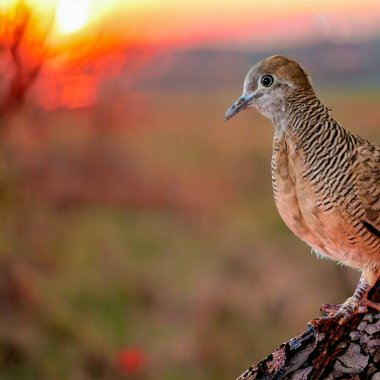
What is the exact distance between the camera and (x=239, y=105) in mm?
1527

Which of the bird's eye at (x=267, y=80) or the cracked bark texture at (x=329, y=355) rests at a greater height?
the bird's eye at (x=267, y=80)

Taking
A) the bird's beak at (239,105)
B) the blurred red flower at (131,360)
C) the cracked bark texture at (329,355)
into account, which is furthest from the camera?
the blurred red flower at (131,360)

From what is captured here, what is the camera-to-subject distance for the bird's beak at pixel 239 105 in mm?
1517

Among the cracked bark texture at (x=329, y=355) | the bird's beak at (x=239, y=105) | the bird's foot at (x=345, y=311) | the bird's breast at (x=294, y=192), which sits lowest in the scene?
the cracked bark texture at (x=329, y=355)

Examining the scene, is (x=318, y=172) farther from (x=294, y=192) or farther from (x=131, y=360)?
(x=131, y=360)

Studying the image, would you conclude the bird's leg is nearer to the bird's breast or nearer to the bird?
the bird

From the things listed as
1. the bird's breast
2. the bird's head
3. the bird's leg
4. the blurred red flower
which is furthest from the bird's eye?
the blurred red flower

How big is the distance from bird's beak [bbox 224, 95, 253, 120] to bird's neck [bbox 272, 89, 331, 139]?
0.25 ft

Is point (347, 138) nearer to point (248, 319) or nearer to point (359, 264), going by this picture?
point (359, 264)

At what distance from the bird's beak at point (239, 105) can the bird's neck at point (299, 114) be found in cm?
8

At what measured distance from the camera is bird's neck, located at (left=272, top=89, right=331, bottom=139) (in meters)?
1.56

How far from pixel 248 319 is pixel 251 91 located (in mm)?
3052

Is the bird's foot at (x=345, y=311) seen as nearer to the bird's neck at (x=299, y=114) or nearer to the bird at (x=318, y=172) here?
the bird at (x=318, y=172)

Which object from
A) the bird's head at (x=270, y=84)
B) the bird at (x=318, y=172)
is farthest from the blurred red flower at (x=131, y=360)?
the bird's head at (x=270, y=84)
